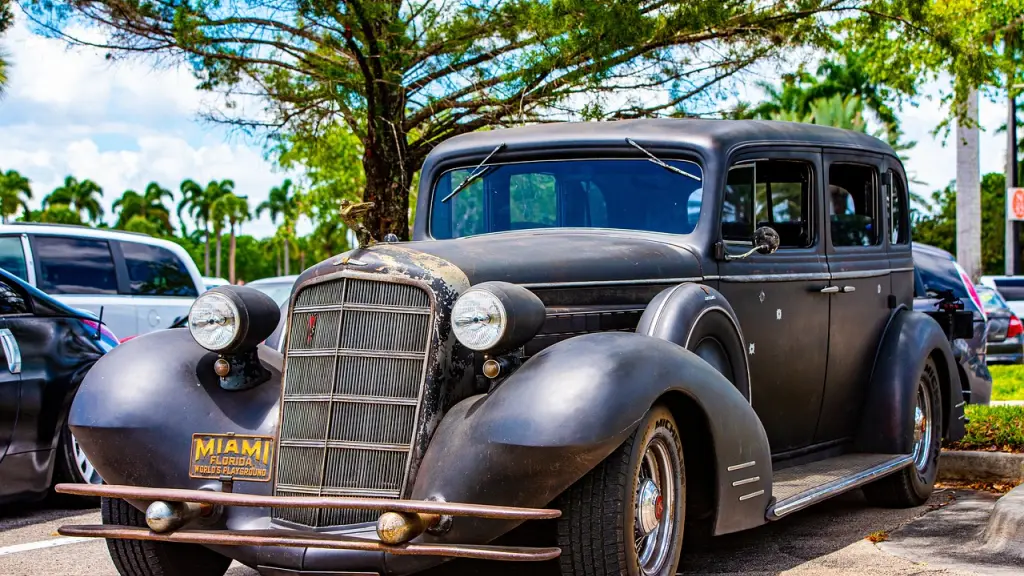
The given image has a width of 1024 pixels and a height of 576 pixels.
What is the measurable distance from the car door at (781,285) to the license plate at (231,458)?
2.32 metres

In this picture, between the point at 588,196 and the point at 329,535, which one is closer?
the point at 329,535

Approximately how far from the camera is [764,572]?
5.21 m

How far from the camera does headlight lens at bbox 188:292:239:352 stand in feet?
15.7

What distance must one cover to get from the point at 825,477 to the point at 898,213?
7.70 feet

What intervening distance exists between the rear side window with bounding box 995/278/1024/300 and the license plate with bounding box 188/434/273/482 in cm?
2170

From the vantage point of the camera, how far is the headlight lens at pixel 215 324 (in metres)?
4.79

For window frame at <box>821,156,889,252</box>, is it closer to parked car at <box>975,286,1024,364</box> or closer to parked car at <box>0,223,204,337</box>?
parked car at <box>0,223,204,337</box>

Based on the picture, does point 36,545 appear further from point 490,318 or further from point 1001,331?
point 1001,331

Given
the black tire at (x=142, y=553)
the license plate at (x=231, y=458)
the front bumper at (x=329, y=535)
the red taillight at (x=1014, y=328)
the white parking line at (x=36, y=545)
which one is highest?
the red taillight at (x=1014, y=328)

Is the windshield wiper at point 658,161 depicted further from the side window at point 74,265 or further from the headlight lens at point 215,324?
the side window at point 74,265

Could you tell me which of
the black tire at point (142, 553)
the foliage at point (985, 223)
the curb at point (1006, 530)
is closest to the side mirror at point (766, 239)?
the curb at point (1006, 530)

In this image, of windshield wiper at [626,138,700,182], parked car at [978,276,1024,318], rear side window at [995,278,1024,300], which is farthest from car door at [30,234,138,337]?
rear side window at [995,278,1024,300]

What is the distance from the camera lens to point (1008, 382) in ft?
50.9

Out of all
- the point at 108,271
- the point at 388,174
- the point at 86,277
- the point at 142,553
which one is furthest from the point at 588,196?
the point at 108,271
